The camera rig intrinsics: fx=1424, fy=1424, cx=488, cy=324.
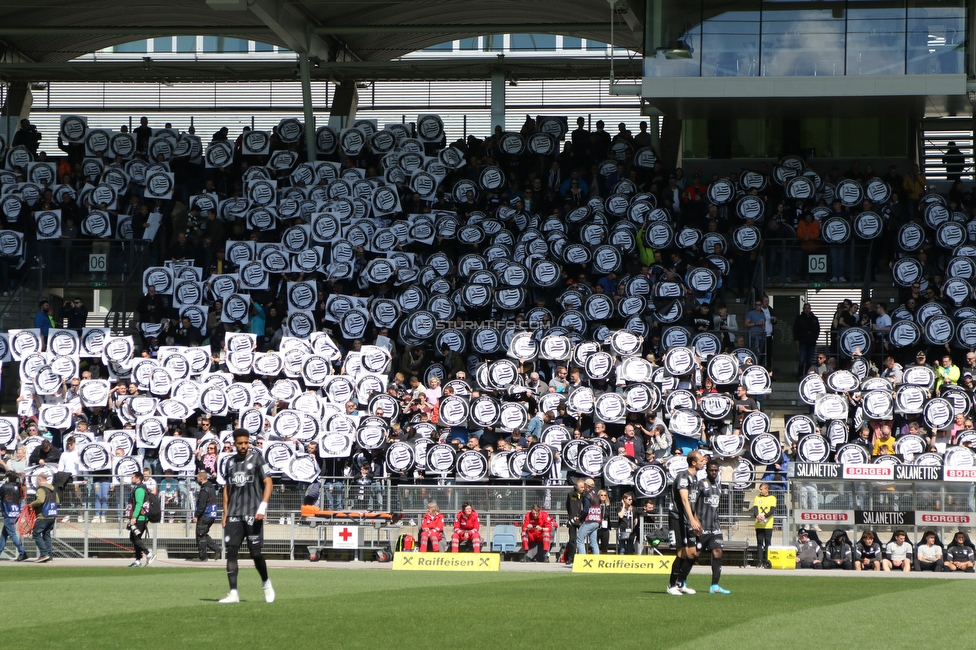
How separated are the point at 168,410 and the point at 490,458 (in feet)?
23.6

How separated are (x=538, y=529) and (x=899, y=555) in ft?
19.9

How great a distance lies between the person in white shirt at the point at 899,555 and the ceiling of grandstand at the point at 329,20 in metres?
18.1

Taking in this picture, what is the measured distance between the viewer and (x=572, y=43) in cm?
4403

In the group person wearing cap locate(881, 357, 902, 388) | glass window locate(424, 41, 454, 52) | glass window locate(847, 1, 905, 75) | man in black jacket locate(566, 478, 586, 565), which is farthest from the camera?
glass window locate(424, 41, 454, 52)

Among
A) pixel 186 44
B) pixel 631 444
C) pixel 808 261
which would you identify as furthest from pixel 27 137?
pixel 631 444

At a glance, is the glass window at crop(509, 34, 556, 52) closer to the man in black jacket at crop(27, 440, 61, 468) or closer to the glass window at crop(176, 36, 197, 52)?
the glass window at crop(176, 36, 197, 52)

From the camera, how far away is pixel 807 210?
1329 inches

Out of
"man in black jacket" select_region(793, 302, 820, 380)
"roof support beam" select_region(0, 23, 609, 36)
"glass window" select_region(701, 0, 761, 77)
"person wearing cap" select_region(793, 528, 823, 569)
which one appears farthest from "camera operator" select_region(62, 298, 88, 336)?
"person wearing cap" select_region(793, 528, 823, 569)

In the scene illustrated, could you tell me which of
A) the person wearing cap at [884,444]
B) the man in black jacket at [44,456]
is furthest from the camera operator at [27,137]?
the person wearing cap at [884,444]

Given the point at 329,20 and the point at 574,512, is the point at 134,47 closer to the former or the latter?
the point at 329,20

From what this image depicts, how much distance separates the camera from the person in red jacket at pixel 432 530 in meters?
24.6

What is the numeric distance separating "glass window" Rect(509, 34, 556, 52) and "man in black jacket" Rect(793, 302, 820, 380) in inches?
658

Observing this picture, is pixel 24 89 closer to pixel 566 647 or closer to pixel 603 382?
pixel 603 382

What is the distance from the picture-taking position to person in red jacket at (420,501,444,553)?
2459cm
